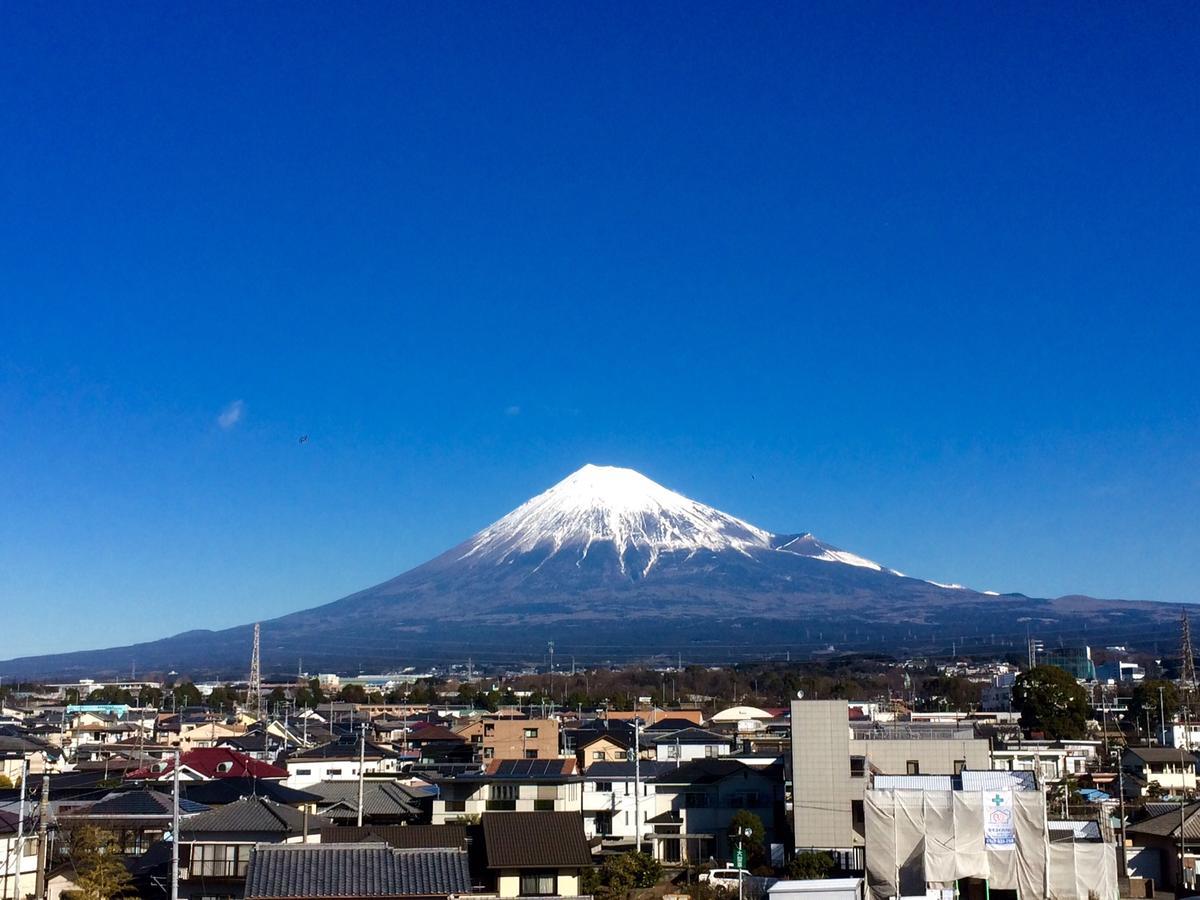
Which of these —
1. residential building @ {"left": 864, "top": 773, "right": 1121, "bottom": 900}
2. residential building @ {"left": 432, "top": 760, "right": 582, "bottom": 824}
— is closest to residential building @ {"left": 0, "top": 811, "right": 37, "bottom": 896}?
residential building @ {"left": 432, "top": 760, "right": 582, "bottom": 824}

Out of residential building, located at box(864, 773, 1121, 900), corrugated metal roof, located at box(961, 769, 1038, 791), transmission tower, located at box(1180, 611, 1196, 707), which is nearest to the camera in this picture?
residential building, located at box(864, 773, 1121, 900)

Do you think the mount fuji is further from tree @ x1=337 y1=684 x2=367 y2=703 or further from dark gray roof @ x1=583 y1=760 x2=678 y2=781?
dark gray roof @ x1=583 y1=760 x2=678 y2=781

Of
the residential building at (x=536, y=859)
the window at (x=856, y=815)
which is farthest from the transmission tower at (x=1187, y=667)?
the residential building at (x=536, y=859)

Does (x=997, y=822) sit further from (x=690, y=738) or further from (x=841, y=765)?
(x=690, y=738)

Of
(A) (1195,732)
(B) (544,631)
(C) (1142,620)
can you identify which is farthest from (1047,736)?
(C) (1142,620)

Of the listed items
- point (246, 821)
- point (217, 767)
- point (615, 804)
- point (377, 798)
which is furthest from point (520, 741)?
point (246, 821)

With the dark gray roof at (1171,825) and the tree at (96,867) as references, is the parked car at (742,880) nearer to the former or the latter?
the dark gray roof at (1171,825)
